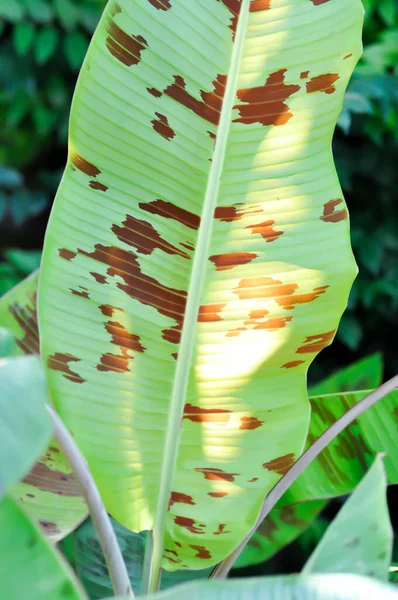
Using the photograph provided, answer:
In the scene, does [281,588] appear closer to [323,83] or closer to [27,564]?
[27,564]

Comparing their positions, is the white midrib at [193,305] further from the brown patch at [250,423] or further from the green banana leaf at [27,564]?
the green banana leaf at [27,564]

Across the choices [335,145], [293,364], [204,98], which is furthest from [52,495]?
[335,145]

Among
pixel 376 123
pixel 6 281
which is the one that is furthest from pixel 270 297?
pixel 376 123

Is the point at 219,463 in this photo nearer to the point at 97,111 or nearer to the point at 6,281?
the point at 97,111

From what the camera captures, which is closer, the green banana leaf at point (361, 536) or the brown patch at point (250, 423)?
the green banana leaf at point (361, 536)

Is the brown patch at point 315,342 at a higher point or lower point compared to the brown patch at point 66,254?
lower

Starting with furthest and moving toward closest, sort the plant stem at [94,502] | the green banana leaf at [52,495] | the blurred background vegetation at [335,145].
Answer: the blurred background vegetation at [335,145]
the green banana leaf at [52,495]
the plant stem at [94,502]

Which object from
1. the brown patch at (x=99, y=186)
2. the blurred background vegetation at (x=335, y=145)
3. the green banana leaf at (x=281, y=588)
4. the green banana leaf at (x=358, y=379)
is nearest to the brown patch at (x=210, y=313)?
the brown patch at (x=99, y=186)
